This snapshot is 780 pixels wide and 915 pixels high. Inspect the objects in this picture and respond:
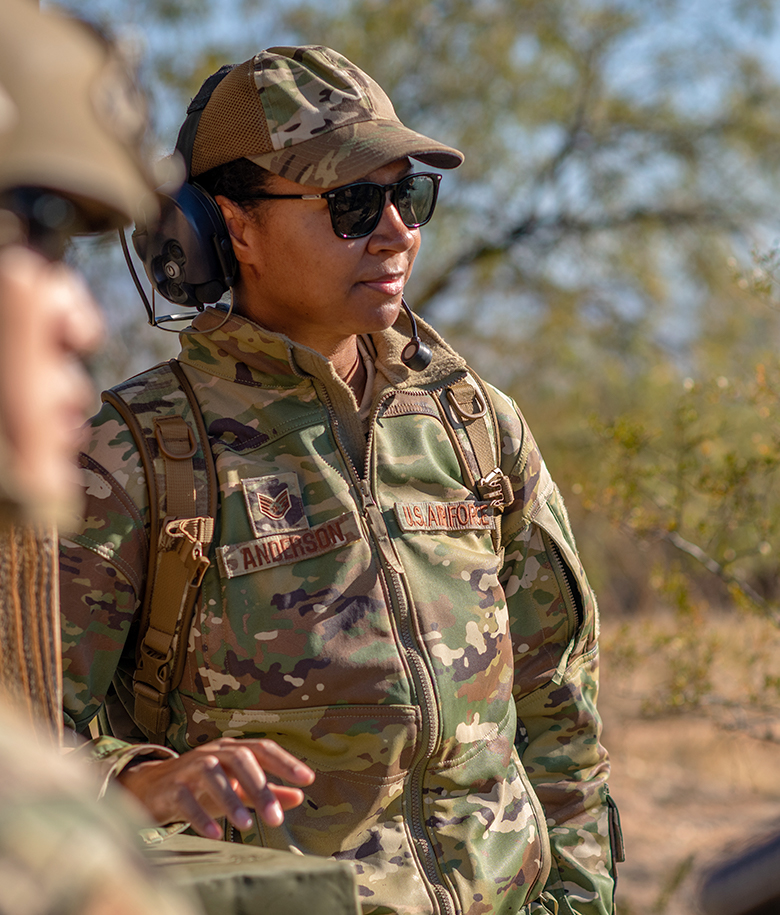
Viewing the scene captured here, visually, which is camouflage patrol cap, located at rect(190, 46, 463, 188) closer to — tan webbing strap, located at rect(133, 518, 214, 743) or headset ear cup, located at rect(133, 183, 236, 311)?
headset ear cup, located at rect(133, 183, 236, 311)

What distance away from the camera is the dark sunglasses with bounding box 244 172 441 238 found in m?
2.13

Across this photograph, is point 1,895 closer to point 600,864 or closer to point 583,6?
point 600,864

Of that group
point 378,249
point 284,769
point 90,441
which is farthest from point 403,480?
point 284,769

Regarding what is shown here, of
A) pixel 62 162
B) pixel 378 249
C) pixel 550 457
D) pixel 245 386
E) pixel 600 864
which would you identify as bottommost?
pixel 550 457

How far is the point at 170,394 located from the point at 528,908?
49.8 inches

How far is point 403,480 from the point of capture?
213cm

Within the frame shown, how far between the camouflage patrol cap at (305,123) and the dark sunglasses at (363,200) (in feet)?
0.11

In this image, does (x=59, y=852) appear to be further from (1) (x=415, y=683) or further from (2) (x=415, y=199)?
(2) (x=415, y=199)

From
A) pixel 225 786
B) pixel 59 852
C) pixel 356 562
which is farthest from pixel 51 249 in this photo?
pixel 356 562

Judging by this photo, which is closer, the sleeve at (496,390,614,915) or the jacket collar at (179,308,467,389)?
the jacket collar at (179,308,467,389)

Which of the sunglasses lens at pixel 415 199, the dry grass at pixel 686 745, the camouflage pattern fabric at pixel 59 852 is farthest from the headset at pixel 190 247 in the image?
the dry grass at pixel 686 745

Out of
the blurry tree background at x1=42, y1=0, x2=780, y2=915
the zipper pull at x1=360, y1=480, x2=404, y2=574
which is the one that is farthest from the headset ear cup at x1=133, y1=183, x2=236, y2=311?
the blurry tree background at x1=42, y1=0, x2=780, y2=915

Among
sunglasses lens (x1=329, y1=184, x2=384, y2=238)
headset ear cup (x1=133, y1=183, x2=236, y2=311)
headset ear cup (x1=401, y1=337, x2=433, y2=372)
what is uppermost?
sunglasses lens (x1=329, y1=184, x2=384, y2=238)

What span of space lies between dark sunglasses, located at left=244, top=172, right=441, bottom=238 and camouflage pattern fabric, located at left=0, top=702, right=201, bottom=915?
1.55 m
